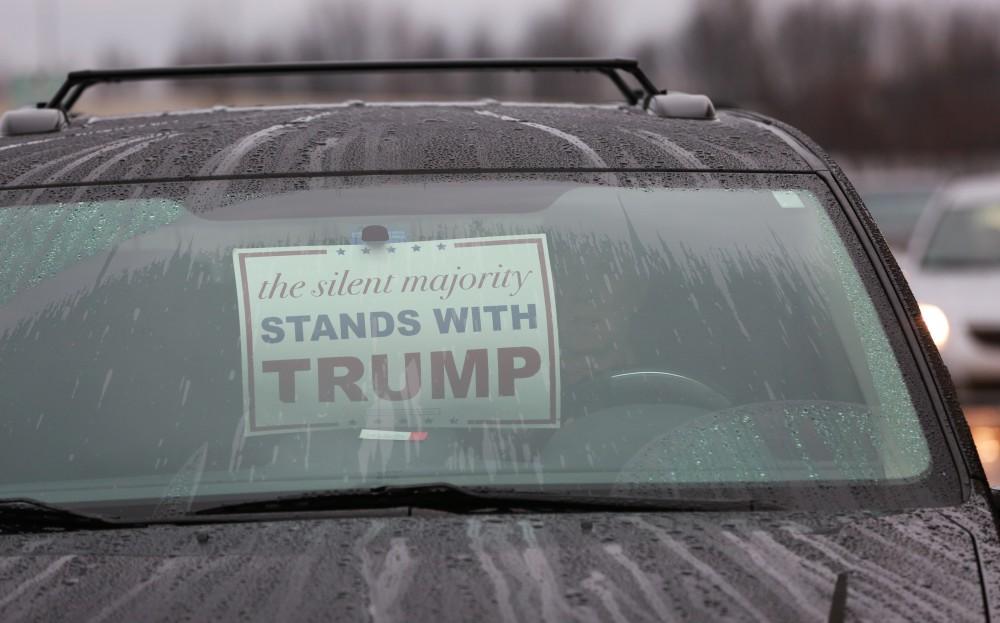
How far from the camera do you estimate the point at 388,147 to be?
256 centimetres

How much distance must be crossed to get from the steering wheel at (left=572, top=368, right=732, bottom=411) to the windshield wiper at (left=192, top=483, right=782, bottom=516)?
24 cm

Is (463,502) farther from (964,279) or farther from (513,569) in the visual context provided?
(964,279)

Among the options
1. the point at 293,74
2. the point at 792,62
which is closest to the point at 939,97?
the point at 792,62

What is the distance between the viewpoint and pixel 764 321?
7.81 feet

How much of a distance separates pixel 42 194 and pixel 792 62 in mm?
96691

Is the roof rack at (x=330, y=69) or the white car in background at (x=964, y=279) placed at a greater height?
the roof rack at (x=330, y=69)

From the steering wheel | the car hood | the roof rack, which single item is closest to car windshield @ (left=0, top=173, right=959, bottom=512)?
the steering wheel

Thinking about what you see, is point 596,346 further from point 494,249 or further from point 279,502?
point 279,502

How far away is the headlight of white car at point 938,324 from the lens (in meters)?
8.18

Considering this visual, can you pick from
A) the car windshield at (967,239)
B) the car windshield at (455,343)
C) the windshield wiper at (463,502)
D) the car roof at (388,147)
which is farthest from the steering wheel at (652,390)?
the car windshield at (967,239)

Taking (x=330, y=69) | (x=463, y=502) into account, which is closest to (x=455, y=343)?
(x=463, y=502)

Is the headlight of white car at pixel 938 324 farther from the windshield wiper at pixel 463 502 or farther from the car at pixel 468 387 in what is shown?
the windshield wiper at pixel 463 502

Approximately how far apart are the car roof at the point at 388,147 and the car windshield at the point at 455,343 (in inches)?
1.6

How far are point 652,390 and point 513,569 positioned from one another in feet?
1.95
